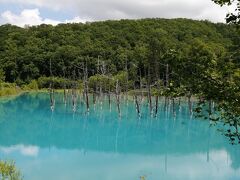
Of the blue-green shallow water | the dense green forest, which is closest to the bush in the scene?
the dense green forest

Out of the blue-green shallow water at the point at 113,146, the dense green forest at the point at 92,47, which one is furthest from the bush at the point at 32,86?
the blue-green shallow water at the point at 113,146

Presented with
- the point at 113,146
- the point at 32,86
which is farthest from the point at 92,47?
the point at 113,146

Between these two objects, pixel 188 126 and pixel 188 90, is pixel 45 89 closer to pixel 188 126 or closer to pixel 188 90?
pixel 188 126

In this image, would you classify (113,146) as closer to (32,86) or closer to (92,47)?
(32,86)

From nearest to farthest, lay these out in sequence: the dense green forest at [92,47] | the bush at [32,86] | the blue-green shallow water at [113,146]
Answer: the blue-green shallow water at [113,146] → the dense green forest at [92,47] → the bush at [32,86]

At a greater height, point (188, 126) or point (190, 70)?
point (190, 70)

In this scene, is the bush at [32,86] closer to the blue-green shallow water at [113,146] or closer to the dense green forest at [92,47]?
the dense green forest at [92,47]

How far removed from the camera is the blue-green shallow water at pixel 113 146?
1775cm

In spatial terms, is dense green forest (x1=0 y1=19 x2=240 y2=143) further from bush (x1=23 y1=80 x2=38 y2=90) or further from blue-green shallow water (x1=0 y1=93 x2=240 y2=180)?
blue-green shallow water (x1=0 y1=93 x2=240 y2=180)

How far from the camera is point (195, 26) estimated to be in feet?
250

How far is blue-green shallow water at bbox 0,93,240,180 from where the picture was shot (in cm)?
1775

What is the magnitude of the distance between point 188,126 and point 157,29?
45.3 metres

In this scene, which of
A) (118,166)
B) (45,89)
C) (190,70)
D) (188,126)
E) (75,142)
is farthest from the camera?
(45,89)

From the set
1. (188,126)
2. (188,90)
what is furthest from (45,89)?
(188,90)
